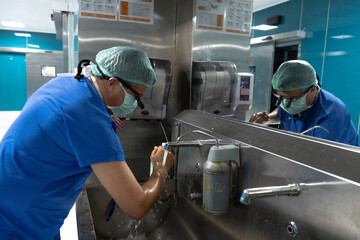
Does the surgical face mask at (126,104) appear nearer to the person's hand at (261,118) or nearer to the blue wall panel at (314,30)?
the person's hand at (261,118)

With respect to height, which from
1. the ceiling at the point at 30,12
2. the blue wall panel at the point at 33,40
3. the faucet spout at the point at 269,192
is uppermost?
the ceiling at the point at 30,12

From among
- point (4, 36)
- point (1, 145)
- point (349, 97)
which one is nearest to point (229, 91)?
point (349, 97)

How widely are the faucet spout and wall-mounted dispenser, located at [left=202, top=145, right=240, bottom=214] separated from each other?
264 mm

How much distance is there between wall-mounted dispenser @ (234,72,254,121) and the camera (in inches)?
72.6

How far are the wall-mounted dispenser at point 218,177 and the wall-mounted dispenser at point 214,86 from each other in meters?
0.84

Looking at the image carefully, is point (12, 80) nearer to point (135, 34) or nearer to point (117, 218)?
point (135, 34)

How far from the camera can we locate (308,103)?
121 centimetres

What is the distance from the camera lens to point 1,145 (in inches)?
34.8

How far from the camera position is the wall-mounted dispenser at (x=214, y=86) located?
5.86ft

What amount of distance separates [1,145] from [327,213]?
992 mm

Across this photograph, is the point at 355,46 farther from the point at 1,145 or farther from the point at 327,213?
the point at 1,145

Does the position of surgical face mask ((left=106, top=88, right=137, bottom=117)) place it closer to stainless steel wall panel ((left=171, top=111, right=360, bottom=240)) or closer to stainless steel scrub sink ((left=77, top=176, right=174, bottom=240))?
stainless steel wall panel ((left=171, top=111, right=360, bottom=240))

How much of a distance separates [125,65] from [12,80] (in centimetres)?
641

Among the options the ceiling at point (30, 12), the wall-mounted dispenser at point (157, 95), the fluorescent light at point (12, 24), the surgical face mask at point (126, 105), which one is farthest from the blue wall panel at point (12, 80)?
the surgical face mask at point (126, 105)
